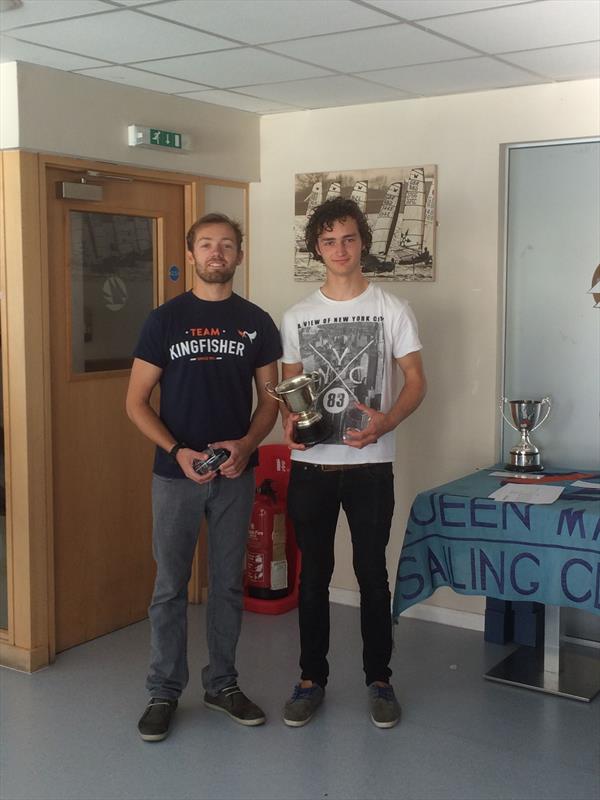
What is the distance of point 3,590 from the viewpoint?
396cm

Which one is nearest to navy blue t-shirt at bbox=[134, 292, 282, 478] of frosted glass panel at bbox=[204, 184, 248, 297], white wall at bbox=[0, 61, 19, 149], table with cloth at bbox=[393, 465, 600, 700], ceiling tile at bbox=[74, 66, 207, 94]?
table with cloth at bbox=[393, 465, 600, 700]

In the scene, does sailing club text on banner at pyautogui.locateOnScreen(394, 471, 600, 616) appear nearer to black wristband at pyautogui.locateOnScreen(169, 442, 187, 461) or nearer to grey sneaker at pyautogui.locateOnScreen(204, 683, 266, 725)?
grey sneaker at pyautogui.locateOnScreen(204, 683, 266, 725)

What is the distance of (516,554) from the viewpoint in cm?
344

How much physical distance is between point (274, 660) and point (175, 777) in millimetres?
979

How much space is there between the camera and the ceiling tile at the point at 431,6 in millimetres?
2826

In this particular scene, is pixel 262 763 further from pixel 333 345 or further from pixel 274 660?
pixel 333 345

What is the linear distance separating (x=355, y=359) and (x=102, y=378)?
1.34 meters

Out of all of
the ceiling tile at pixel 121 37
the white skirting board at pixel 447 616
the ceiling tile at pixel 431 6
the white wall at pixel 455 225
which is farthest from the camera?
the white skirting board at pixel 447 616

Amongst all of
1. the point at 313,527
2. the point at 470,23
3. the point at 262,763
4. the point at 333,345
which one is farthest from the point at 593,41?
the point at 262,763

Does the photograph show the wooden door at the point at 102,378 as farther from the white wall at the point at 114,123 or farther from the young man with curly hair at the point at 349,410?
the young man with curly hair at the point at 349,410

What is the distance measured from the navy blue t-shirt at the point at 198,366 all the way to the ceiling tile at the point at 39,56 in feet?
3.37

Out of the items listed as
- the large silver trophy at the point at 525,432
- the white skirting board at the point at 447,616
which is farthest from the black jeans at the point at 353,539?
the white skirting board at the point at 447,616

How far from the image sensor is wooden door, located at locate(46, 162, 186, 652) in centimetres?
395

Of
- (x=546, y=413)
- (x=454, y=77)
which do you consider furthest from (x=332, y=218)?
(x=546, y=413)
